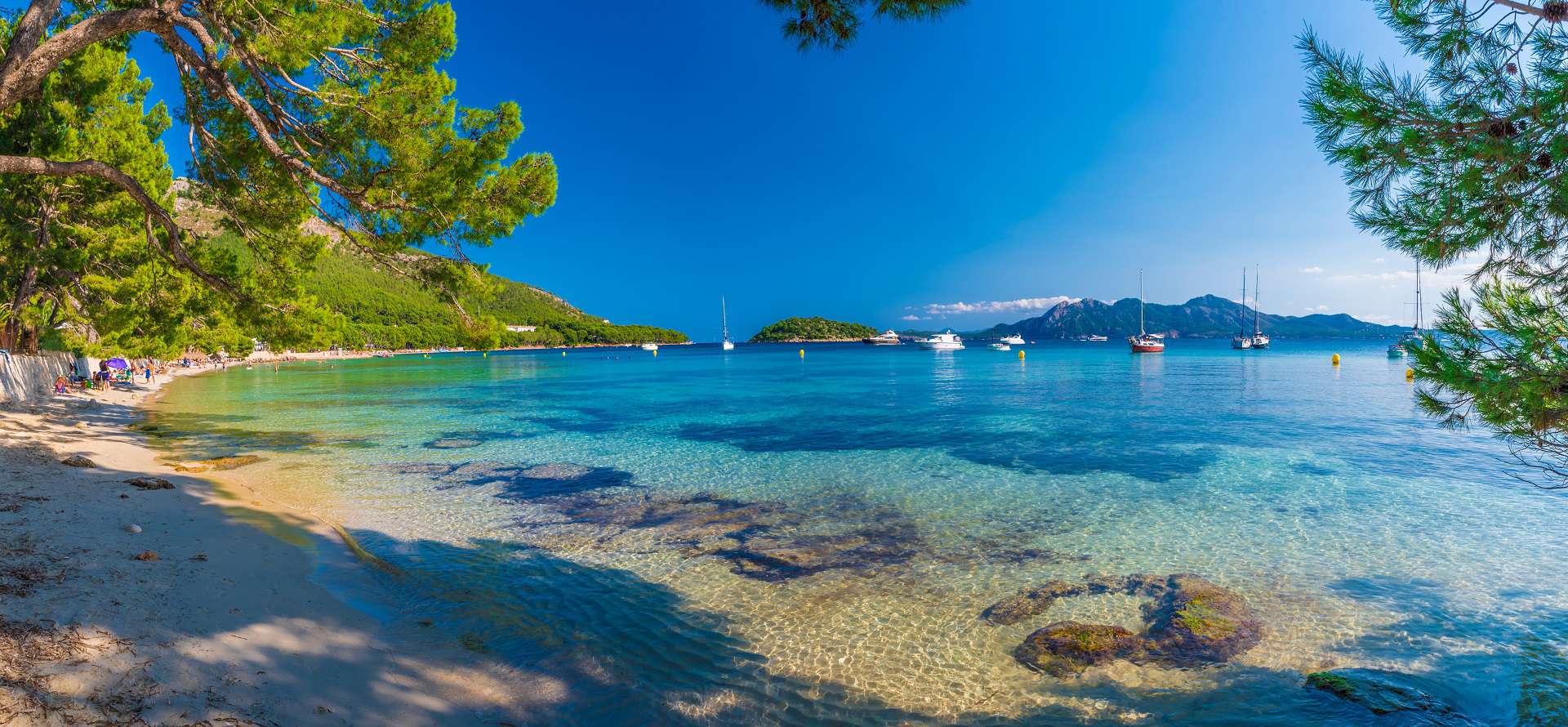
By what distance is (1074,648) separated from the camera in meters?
6.16

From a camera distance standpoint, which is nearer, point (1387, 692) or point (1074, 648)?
point (1387, 692)

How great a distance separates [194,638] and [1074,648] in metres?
7.47

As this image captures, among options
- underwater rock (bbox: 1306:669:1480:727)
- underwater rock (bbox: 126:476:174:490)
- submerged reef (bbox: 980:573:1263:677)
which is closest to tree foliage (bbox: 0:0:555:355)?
underwater rock (bbox: 126:476:174:490)

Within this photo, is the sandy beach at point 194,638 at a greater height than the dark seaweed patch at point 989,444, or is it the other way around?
the sandy beach at point 194,638

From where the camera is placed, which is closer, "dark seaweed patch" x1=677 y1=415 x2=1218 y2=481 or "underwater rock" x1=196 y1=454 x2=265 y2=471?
"underwater rock" x1=196 y1=454 x2=265 y2=471

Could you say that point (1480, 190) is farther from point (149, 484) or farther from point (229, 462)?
point (229, 462)

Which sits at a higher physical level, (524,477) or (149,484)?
(149,484)

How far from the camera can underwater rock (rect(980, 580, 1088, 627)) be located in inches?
275

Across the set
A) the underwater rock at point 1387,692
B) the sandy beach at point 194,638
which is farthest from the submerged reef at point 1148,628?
the sandy beach at point 194,638

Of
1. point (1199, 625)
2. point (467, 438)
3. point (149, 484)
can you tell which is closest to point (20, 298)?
point (467, 438)

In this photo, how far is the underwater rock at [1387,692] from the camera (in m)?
5.08

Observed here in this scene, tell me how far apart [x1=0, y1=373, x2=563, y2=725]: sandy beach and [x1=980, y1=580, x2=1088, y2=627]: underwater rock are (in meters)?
4.60

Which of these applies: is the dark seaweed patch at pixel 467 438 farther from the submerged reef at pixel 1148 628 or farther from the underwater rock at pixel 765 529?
the submerged reef at pixel 1148 628

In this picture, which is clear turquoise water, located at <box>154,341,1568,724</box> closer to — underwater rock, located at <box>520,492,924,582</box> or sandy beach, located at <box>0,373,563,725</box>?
underwater rock, located at <box>520,492,924,582</box>
